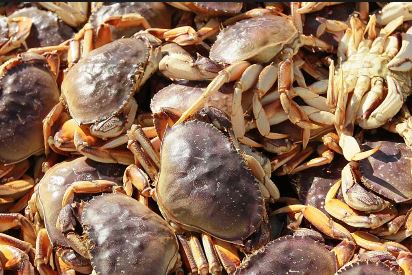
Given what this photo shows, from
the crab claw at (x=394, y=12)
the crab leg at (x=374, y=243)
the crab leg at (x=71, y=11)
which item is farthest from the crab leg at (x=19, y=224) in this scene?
the crab claw at (x=394, y=12)

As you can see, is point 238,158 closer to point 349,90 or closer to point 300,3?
point 349,90

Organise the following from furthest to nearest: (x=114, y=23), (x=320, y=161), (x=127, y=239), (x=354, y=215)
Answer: (x=114, y=23) < (x=320, y=161) < (x=354, y=215) < (x=127, y=239)

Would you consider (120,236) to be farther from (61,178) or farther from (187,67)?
(187,67)

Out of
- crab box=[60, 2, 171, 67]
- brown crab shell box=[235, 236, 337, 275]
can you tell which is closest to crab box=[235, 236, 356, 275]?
brown crab shell box=[235, 236, 337, 275]

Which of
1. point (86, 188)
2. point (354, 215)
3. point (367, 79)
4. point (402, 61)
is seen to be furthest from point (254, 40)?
point (86, 188)

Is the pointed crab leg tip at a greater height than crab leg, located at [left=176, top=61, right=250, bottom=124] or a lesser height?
lesser

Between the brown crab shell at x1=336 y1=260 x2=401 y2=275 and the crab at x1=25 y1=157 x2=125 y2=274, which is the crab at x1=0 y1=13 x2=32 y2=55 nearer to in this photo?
the crab at x1=25 y1=157 x2=125 y2=274
